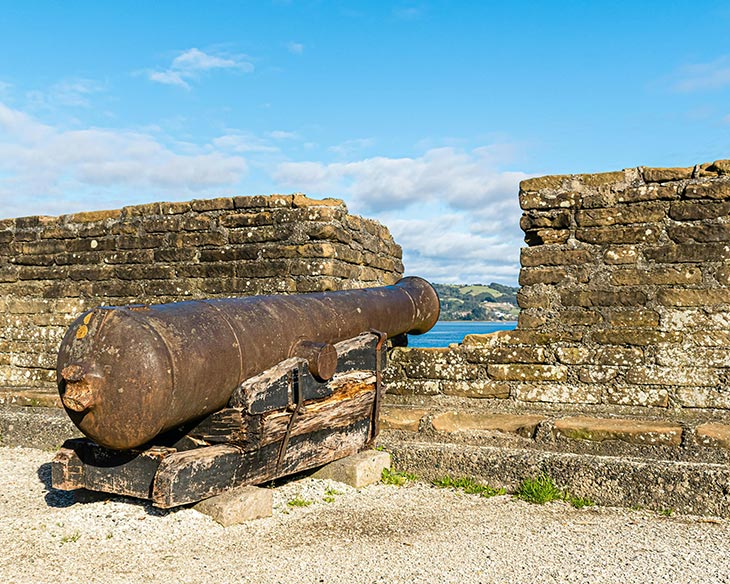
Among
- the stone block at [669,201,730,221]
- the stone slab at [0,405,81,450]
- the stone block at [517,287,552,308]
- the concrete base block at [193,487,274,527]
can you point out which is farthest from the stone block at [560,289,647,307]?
the stone slab at [0,405,81,450]

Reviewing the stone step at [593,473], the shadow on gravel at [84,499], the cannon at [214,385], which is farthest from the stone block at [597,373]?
the shadow on gravel at [84,499]

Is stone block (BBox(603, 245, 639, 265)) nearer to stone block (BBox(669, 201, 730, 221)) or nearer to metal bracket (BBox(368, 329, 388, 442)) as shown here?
stone block (BBox(669, 201, 730, 221))

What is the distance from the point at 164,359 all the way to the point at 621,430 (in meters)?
3.22

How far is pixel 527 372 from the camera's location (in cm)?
535

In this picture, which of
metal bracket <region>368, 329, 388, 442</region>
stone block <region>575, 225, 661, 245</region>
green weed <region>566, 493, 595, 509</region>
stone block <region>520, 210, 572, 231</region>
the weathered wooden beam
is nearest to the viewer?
the weathered wooden beam

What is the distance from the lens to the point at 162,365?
306 cm

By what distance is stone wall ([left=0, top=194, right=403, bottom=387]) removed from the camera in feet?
19.2

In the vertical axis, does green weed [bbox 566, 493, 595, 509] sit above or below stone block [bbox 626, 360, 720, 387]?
below

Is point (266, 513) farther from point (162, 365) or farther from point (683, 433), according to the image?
point (683, 433)

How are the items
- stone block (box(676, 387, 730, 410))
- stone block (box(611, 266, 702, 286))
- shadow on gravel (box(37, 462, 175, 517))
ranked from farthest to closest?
1. stone block (box(611, 266, 702, 286))
2. stone block (box(676, 387, 730, 410))
3. shadow on gravel (box(37, 462, 175, 517))

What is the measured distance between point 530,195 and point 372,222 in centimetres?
182

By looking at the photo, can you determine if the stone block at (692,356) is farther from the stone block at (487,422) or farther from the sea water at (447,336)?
the sea water at (447,336)

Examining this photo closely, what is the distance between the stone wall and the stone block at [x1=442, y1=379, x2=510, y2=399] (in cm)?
128

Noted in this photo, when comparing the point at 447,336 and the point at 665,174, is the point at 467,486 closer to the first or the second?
the point at 665,174
